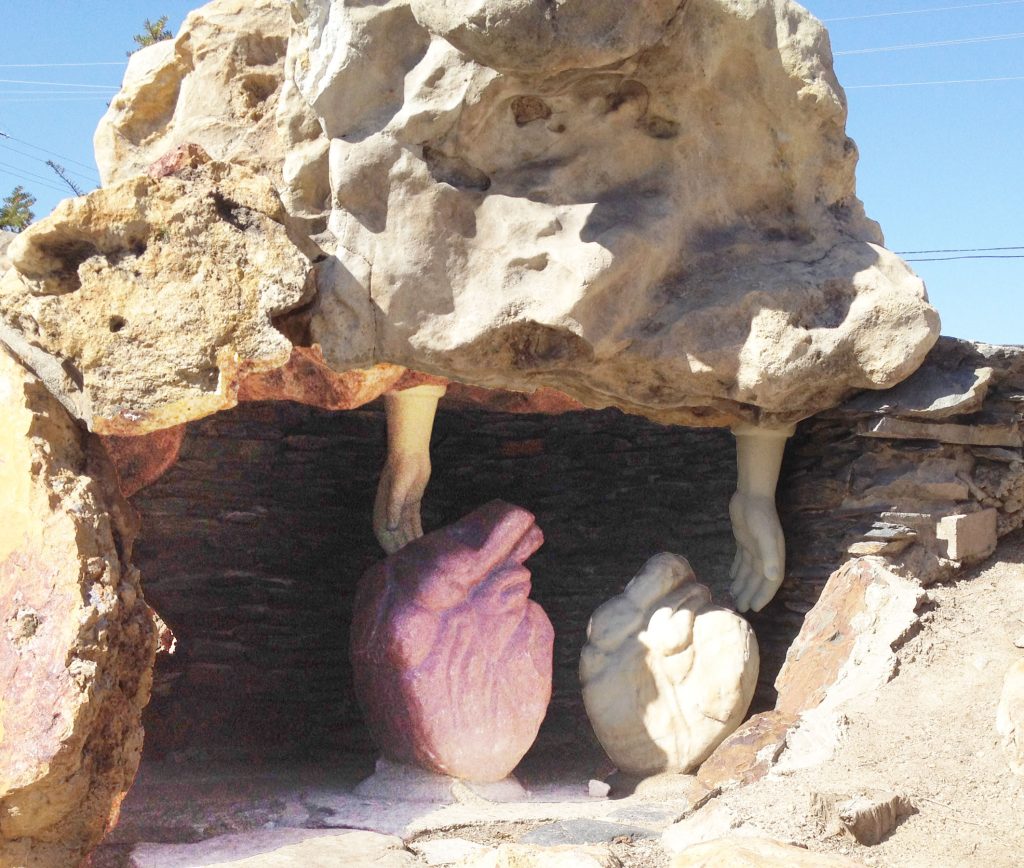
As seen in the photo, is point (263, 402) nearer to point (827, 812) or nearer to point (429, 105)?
point (429, 105)

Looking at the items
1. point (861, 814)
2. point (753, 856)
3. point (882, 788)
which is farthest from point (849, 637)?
point (753, 856)

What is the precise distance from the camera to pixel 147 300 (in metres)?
2.42

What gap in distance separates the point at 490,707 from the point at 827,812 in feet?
3.38

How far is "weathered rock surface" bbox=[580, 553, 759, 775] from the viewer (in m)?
3.06

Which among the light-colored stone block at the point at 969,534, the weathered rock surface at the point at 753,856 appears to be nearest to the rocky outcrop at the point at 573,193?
the light-colored stone block at the point at 969,534

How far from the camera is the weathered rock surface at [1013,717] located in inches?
92.4

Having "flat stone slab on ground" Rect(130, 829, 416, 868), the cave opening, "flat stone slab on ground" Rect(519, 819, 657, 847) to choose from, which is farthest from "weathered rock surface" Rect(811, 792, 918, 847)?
the cave opening

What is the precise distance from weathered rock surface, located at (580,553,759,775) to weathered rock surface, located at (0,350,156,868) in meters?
1.24

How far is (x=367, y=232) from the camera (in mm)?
2736

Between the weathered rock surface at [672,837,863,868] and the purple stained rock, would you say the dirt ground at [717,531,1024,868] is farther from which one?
the purple stained rock

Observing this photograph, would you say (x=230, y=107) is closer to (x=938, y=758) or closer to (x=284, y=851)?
(x=284, y=851)

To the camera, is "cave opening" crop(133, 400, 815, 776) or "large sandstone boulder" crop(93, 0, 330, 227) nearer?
"large sandstone boulder" crop(93, 0, 330, 227)

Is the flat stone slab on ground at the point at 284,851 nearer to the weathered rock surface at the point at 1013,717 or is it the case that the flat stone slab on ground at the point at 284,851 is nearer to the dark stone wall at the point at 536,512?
the dark stone wall at the point at 536,512

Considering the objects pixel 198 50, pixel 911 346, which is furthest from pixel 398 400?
pixel 911 346
